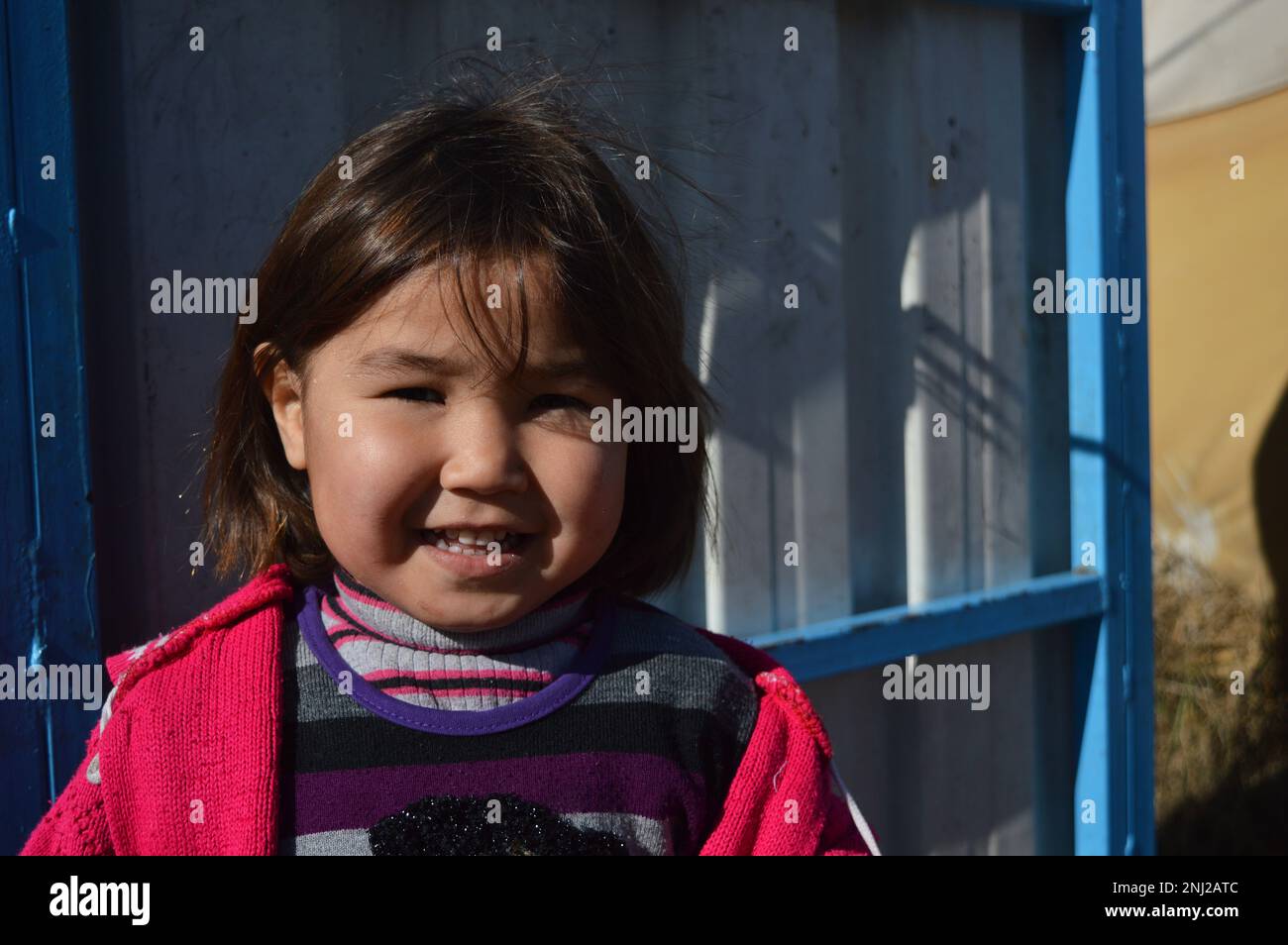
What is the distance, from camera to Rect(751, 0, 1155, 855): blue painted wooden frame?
2613 mm

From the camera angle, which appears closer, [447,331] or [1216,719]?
Answer: [447,331]

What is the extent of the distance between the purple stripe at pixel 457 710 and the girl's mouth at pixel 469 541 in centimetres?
17

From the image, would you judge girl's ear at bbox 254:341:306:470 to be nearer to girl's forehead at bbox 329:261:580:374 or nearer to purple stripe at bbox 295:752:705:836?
girl's forehead at bbox 329:261:580:374

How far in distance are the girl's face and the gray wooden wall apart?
428 mm

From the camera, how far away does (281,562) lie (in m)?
1.43

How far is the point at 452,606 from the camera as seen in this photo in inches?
48.9

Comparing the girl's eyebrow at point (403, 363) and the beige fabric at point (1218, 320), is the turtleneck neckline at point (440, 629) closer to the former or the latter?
the girl's eyebrow at point (403, 363)

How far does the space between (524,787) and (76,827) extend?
0.45m

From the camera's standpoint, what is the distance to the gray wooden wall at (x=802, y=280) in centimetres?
155

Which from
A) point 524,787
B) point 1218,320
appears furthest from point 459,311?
point 1218,320

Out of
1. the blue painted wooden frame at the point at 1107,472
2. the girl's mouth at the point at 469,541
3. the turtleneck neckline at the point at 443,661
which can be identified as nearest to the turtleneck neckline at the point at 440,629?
the turtleneck neckline at the point at 443,661

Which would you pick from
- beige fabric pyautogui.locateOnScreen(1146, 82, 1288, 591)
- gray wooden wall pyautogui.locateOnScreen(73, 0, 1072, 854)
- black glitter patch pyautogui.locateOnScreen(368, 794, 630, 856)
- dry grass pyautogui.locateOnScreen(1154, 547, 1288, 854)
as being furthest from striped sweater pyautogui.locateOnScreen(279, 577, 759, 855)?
beige fabric pyautogui.locateOnScreen(1146, 82, 1288, 591)

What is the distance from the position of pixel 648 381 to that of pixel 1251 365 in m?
4.16

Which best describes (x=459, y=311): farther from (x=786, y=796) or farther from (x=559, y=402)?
(x=786, y=796)
